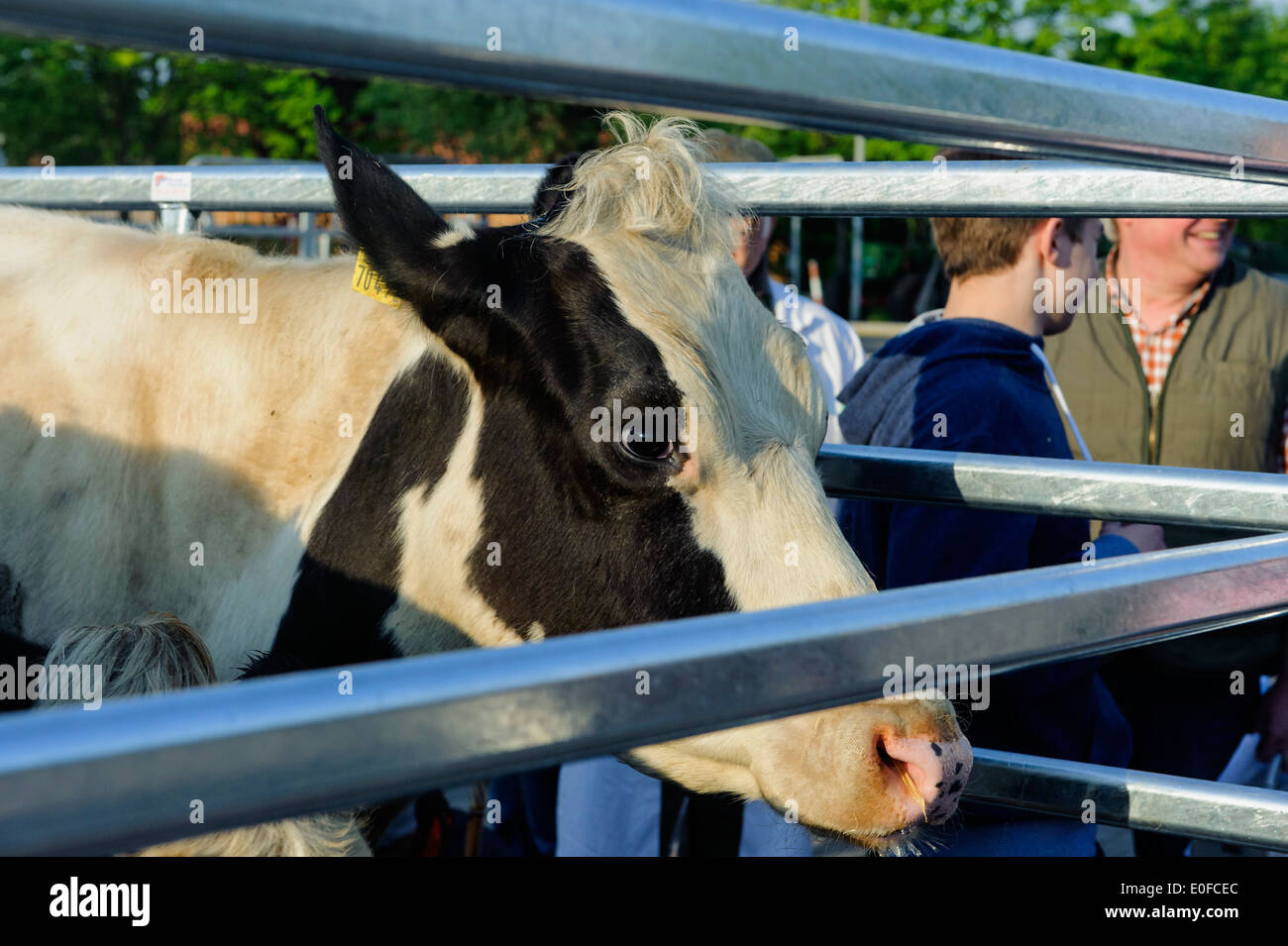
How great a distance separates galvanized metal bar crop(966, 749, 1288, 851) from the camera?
67.0 inches

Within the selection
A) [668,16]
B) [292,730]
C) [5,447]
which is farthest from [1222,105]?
[5,447]

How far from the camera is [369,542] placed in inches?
79.3

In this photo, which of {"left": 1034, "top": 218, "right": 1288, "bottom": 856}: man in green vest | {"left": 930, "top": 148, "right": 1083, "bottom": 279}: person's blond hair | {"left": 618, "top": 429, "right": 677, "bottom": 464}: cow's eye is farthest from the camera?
{"left": 1034, "top": 218, "right": 1288, "bottom": 856}: man in green vest

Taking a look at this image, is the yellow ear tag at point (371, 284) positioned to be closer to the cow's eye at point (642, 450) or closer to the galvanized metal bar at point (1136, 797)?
the cow's eye at point (642, 450)

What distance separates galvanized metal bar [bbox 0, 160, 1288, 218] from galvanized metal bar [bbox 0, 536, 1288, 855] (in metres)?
0.61

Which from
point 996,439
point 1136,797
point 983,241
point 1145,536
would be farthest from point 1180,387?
point 1136,797

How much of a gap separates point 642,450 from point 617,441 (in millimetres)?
38

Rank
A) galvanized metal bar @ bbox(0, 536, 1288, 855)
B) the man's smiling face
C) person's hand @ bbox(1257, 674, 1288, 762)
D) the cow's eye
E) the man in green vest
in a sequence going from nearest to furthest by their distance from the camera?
galvanized metal bar @ bbox(0, 536, 1288, 855)
the cow's eye
person's hand @ bbox(1257, 674, 1288, 762)
the man in green vest
the man's smiling face

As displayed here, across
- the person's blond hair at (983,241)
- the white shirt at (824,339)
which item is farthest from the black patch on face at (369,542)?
the white shirt at (824,339)

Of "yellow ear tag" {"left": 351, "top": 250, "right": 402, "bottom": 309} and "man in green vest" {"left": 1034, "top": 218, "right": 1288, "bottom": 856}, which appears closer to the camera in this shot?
"yellow ear tag" {"left": 351, "top": 250, "right": 402, "bottom": 309}

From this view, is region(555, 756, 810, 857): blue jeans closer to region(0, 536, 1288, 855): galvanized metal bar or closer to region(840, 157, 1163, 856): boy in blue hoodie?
region(840, 157, 1163, 856): boy in blue hoodie

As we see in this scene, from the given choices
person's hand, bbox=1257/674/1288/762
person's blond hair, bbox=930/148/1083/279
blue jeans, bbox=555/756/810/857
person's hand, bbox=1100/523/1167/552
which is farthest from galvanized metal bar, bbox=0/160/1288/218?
blue jeans, bbox=555/756/810/857

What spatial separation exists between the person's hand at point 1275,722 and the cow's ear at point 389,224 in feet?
7.64
